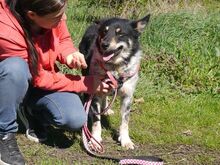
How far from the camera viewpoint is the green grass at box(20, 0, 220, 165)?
155 inches

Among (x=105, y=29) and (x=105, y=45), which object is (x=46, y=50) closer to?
(x=105, y=45)

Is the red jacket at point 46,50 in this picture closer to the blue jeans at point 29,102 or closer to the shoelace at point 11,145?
the blue jeans at point 29,102

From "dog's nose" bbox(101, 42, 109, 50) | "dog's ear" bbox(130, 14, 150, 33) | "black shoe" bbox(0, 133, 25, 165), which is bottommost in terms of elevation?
"black shoe" bbox(0, 133, 25, 165)

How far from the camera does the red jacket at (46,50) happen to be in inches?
128

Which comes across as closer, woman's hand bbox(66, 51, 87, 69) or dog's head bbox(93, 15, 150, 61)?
woman's hand bbox(66, 51, 87, 69)

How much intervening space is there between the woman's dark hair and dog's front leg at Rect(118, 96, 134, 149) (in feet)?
3.33

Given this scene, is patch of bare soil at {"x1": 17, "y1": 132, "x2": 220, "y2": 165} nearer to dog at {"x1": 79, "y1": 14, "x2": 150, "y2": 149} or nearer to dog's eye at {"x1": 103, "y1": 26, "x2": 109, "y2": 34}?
dog at {"x1": 79, "y1": 14, "x2": 150, "y2": 149}

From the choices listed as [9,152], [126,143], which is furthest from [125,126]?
[9,152]

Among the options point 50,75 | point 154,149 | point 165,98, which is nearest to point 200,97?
point 165,98

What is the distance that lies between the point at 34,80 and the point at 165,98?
1.94 m

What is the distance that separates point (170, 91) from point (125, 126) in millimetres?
1279

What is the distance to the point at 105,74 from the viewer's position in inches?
159

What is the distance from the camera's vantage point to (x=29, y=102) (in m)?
3.95

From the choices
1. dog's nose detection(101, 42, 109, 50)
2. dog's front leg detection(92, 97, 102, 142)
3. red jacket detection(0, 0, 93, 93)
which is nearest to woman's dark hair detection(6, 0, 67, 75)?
red jacket detection(0, 0, 93, 93)
